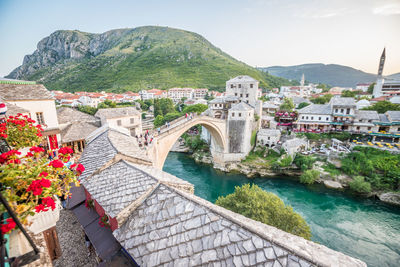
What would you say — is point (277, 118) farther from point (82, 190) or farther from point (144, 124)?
point (82, 190)

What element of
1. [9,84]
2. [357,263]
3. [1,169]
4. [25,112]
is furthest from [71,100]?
[357,263]

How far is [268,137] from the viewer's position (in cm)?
2878

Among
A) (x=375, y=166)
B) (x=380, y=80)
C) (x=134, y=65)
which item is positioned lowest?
(x=375, y=166)

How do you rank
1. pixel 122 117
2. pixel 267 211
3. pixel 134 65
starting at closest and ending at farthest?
pixel 267 211, pixel 122 117, pixel 134 65

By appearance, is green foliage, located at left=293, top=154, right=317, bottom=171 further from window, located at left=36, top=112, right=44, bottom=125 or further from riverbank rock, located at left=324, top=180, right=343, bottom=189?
window, located at left=36, top=112, right=44, bottom=125

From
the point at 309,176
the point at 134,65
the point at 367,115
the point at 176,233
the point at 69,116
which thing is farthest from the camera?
the point at 134,65

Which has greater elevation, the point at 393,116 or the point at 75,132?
the point at 393,116

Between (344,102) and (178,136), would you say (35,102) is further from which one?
(344,102)

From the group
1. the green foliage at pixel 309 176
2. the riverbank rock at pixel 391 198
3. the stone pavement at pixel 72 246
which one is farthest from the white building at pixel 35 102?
the riverbank rock at pixel 391 198

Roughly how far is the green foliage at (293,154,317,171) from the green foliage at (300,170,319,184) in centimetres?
121

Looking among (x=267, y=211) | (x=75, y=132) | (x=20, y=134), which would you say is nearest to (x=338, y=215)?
(x=267, y=211)

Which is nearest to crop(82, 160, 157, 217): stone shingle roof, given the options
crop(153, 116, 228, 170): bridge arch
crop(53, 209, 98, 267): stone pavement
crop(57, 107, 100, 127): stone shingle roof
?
crop(53, 209, 98, 267): stone pavement

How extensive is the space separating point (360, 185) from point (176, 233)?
24.8 meters

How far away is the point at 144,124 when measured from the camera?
44906 mm
